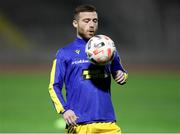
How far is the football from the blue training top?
13cm

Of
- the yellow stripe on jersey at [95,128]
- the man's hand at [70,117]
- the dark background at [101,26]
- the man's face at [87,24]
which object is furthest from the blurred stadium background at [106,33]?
the man's hand at [70,117]

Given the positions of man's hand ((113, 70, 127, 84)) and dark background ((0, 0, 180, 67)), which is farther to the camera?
dark background ((0, 0, 180, 67))

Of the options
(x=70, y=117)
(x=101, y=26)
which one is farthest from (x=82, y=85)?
(x=101, y=26)

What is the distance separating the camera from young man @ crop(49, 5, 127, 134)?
20.0 feet

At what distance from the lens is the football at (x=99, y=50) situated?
20.0ft

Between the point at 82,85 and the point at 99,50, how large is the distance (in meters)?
0.40

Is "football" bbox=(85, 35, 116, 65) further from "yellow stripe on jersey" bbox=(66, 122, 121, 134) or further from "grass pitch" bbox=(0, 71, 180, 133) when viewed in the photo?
"grass pitch" bbox=(0, 71, 180, 133)

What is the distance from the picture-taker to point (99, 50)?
6.13m

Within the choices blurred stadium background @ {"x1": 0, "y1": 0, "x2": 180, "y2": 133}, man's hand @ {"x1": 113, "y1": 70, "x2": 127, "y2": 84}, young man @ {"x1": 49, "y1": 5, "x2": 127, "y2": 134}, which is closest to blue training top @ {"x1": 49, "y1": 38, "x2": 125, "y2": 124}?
young man @ {"x1": 49, "y1": 5, "x2": 127, "y2": 134}

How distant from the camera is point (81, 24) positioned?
6.30 metres

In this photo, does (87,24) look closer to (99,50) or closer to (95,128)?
(99,50)
